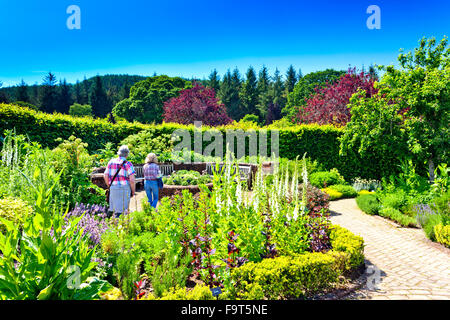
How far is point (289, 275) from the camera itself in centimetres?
370

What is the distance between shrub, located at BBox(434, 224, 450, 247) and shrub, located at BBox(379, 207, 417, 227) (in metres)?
1.21

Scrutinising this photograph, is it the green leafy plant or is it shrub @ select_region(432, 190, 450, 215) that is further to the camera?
shrub @ select_region(432, 190, 450, 215)

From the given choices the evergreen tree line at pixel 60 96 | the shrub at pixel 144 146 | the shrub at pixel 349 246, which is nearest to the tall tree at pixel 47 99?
the evergreen tree line at pixel 60 96

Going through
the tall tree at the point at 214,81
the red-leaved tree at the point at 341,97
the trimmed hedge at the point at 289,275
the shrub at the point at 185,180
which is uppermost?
the tall tree at the point at 214,81

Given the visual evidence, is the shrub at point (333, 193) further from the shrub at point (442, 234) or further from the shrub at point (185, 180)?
the shrub at point (185, 180)

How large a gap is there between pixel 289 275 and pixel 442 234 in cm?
473

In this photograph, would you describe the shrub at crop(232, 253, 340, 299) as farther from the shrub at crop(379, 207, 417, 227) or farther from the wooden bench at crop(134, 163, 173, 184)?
the wooden bench at crop(134, 163, 173, 184)

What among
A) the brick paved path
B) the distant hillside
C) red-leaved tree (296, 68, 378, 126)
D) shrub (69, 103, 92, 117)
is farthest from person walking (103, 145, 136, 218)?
shrub (69, 103, 92, 117)

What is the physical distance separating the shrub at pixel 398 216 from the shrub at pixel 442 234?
47.5 inches

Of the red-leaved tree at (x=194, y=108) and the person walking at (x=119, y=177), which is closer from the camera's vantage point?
the person walking at (x=119, y=177)

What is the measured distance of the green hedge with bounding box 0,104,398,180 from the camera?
37.1 ft

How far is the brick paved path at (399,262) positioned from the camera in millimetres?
4023

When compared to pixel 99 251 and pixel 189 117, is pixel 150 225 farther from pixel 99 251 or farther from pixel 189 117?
pixel 189 117
